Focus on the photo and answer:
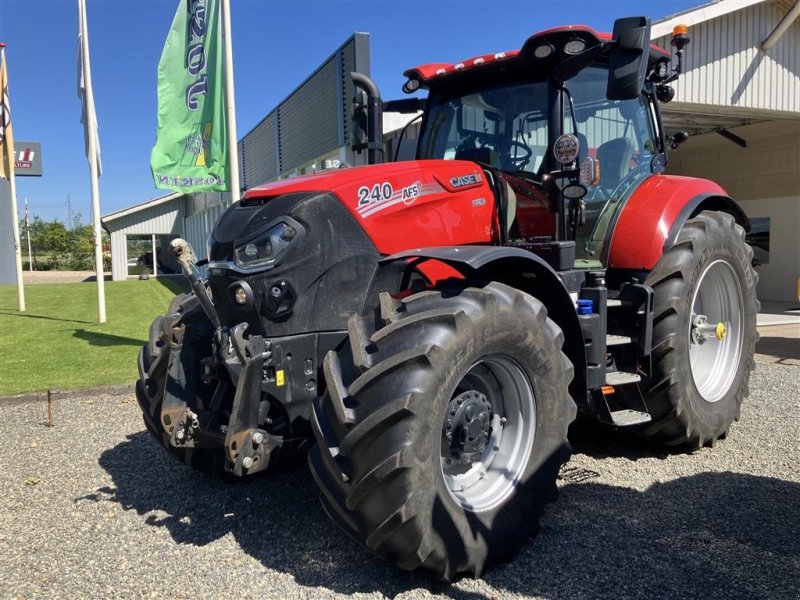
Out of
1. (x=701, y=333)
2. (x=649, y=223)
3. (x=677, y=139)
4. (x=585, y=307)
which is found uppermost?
(x=677, y=139)

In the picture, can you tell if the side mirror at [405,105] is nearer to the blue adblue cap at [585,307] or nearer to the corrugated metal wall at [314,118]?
the blue adblue cap at [585,307]

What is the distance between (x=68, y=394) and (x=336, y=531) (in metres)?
4.37

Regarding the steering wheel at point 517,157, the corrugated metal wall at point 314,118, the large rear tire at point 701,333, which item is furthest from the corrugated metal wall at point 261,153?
the large rear tire at point 701,333

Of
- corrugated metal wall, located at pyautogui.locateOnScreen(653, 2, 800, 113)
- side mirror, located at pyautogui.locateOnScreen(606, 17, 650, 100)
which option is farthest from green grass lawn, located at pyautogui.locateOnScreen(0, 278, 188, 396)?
corrugated metal wall, located at pyautogui.locateOnScreen(653, 2, 800, 113)

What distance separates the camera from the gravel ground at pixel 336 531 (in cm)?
297

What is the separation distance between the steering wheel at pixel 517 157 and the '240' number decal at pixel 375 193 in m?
1.22

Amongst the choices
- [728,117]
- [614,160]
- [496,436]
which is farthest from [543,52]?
[728,117]

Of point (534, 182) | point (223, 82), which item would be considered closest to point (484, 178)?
point (534, 182)

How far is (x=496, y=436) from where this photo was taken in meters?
3.38

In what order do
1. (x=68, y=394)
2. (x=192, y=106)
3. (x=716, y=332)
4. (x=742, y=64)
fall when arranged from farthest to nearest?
(x=742, y=64)
(x=192, y=106)
(x=68, y=394)
(x=716, y=332)

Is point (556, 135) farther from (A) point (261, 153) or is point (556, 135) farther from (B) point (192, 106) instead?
(A) point (261, 153)

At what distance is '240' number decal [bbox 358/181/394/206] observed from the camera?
3354 mm

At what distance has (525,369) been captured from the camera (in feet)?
10.7

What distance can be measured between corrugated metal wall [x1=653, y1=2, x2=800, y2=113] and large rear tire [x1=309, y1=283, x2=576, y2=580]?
9.47 meters
